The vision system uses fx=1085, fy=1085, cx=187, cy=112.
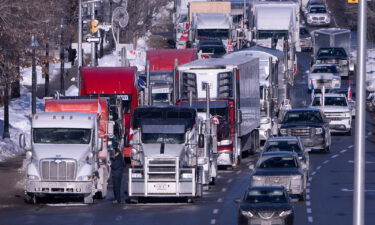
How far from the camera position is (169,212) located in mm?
29688

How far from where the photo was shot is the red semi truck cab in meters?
41.2

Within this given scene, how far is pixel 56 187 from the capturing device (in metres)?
30.9

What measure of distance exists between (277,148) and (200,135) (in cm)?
467

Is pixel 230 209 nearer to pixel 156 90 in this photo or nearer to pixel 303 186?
pixel 303 186

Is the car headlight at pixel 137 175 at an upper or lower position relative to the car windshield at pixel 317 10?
lower

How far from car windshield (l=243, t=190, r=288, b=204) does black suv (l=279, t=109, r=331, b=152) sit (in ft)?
60.8

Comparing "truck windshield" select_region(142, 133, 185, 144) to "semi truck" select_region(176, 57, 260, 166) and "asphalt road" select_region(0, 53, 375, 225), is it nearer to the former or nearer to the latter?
"asphalt road" select_region(0, 53, 375, 225)

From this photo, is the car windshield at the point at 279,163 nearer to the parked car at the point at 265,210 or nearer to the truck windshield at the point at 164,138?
the truck windshield at the point at 164,138

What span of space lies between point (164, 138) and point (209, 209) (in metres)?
2.85

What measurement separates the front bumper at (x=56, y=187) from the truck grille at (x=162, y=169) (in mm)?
1834

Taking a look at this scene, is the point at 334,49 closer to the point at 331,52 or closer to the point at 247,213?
Answer: the point at 331,52

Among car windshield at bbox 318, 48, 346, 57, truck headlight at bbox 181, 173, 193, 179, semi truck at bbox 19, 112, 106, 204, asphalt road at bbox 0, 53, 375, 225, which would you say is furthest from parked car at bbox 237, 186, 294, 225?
car windshield at bbox 318, 48, 346, 57

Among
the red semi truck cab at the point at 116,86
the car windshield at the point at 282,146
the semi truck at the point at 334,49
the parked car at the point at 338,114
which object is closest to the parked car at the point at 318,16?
the semi truck at the point at 334,49

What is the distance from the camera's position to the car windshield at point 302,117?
4572cm
